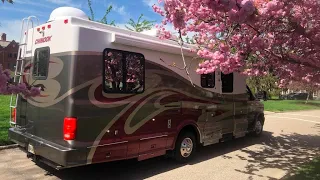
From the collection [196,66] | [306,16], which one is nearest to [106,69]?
[196,66]

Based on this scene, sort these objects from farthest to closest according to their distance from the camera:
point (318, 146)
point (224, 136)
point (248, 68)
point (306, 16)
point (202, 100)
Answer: point (318, 146)
point (224, 136)
point (202, 100)
point (248, 68)
point (306, 16)

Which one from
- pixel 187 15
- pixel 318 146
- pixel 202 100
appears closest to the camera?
pixel 187 15

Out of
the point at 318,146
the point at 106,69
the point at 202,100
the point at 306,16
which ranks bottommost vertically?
the point at 318,146

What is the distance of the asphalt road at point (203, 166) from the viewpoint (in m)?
6.44

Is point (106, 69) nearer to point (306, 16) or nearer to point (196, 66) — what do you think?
point (196, 66)

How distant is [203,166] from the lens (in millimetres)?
7379

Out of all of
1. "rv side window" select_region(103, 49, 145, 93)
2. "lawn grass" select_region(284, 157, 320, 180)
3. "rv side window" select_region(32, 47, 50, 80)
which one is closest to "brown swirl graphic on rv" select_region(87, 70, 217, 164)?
"rv side window" select_region(103, 49, 145, 93)

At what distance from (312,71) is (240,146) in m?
4.12

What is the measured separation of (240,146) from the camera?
383 inches

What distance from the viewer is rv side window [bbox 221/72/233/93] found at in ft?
29.0

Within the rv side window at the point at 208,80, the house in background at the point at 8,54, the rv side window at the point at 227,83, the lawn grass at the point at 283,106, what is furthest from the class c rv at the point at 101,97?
the lawn grass at the point at 283,106

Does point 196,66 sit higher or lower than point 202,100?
higher

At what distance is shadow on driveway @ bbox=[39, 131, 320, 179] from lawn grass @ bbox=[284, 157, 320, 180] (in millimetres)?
348

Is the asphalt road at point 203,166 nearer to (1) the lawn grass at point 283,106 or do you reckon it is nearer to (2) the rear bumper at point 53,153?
(2) the rear bumper at point 53,153
